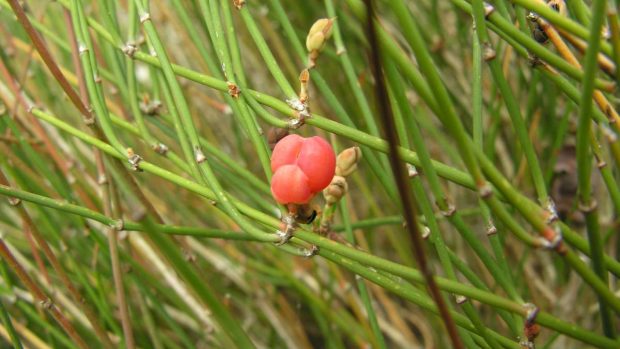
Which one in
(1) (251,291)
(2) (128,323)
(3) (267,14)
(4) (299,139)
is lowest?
(2) (128,323)

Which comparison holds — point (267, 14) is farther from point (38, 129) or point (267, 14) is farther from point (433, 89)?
point (433, 89)

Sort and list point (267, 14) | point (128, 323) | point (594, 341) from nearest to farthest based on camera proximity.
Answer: point (594, 341) < point (128, 323) < point (267, 14)

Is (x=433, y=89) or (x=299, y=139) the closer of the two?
(x=433, y=89)

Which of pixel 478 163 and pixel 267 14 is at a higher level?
pixel 267 14

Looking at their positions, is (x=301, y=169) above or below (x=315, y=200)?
below

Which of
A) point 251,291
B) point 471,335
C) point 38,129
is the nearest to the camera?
point 471,335

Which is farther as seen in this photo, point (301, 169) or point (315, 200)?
point (315, 200)

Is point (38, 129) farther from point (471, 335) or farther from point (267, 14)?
point (471, 335)

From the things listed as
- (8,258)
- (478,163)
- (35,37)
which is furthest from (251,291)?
(478,163)
